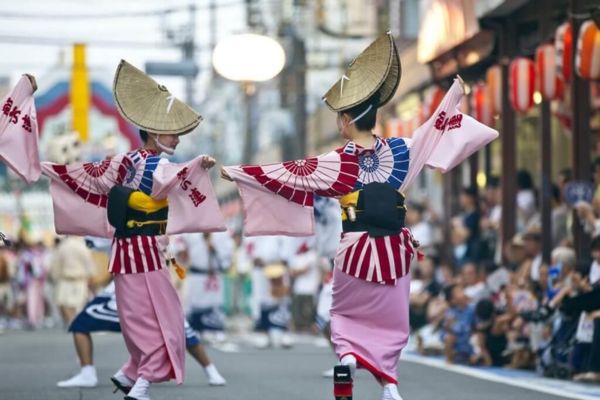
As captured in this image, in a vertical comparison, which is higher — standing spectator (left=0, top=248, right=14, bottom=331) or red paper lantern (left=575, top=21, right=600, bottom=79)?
red paper lantern (left=575, top=21, right=600, bottom=79)

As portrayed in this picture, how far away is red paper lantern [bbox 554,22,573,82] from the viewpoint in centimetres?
1717

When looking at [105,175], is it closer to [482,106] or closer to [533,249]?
[533,249]

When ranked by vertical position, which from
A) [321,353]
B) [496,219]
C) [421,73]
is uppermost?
[421,73]

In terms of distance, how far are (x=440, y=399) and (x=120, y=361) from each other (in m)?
6.16

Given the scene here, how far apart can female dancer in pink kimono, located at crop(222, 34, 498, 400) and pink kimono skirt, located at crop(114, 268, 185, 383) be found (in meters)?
1.10

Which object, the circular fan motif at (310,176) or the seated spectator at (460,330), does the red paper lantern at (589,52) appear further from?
the circular fan motif at (310,176)

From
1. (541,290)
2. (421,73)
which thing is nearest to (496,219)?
(541,290)

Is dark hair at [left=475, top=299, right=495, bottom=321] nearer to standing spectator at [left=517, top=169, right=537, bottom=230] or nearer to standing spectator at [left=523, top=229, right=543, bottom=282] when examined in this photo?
standing spectator at [left=523, top=229, right=543, bottom=282]

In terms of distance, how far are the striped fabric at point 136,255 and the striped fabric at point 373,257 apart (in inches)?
57.0

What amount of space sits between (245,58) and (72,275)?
20.2 feet

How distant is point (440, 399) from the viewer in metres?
11.6

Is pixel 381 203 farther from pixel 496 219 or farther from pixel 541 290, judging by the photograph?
pixel 496 219

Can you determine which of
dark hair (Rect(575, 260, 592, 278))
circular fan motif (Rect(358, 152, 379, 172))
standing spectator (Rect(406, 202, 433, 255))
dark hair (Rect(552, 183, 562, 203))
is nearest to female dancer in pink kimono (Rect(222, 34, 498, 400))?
circular fan motif (Rect(358, 152, 379, 172))

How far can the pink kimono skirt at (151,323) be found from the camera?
10.3 metres
